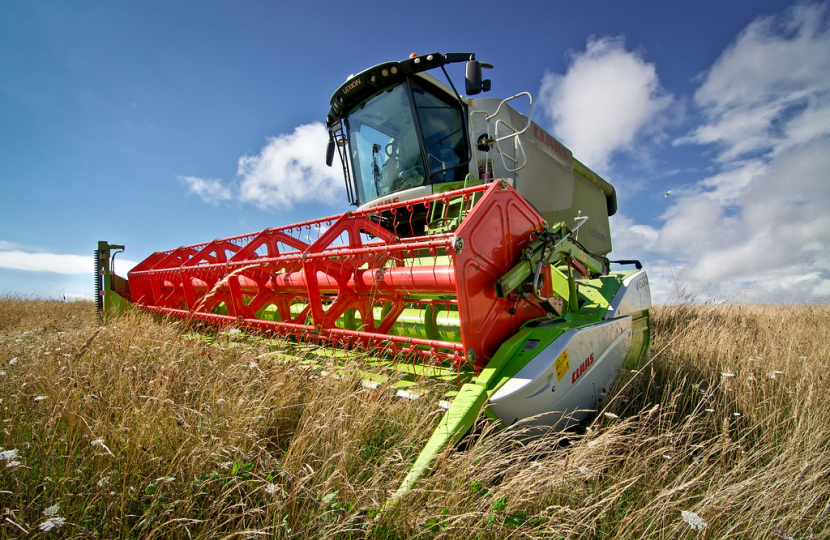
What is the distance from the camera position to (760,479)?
1800 mm

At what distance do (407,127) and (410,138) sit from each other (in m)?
0.14

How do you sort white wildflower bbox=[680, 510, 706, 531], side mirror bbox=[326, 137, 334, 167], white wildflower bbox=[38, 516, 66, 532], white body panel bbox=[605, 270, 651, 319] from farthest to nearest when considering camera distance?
side mirror bbox=[326, 137, 334, 167]
white body panel bbox=[605, 270, 651, 319]
white wildflower bbox=[680, 510, 706, 531]
white wildflower bbox=[38, 516, 66, 532]

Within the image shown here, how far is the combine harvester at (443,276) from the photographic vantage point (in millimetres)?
2260

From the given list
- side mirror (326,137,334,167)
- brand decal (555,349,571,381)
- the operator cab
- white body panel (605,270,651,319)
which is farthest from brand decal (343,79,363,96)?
brand decal (555,349,571,381)

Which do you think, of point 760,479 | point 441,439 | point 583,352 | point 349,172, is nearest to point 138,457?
point 441,439

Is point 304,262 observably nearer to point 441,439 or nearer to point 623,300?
point 441,439

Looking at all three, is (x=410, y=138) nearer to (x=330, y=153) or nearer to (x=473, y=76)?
(x=473, y=76)

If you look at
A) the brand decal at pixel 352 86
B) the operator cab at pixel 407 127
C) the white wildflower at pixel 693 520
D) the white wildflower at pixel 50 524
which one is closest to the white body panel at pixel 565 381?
the white wildflower at pixel 693 520

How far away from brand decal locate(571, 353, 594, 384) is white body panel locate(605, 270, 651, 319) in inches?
27.2

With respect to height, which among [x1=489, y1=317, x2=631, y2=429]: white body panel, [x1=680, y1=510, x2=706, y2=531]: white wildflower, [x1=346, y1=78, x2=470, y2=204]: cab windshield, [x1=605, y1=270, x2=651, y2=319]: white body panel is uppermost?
[x1=346, y1=78, x2=470, y2=204]: cab windshield

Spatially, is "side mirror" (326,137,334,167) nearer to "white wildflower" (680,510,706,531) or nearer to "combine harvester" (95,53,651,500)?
"combine harvester" (95,53,651,500)

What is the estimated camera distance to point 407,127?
460 centimetres

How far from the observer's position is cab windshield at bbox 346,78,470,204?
177 inches

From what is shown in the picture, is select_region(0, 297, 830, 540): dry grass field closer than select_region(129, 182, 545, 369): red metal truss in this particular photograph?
Yes
